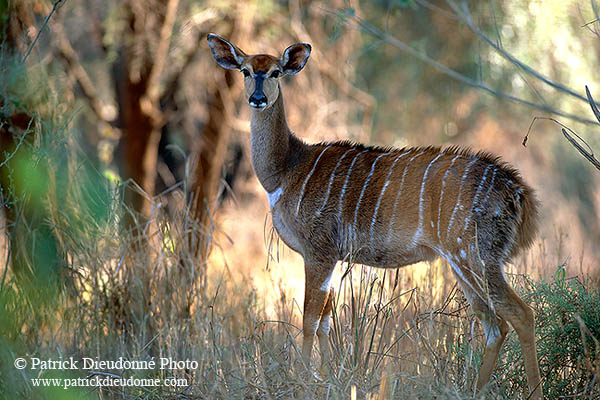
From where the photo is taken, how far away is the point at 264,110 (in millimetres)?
4648

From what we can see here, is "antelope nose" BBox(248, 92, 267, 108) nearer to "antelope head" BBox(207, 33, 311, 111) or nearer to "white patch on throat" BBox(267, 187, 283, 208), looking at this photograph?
"antelope head" BBox(207, 33, 311, 111)

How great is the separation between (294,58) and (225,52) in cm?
44

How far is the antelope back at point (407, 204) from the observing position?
12.6 ft

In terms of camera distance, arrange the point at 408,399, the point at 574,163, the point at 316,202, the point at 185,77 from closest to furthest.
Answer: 1. the point at 408,399
2. the point at 316,202
3. the point at 185,77
4. the point at 574,163

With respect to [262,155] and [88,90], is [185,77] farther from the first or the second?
[262,155]

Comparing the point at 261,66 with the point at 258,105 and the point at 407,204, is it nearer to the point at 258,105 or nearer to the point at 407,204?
the point at 258,105

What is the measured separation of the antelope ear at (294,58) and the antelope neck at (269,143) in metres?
0.25

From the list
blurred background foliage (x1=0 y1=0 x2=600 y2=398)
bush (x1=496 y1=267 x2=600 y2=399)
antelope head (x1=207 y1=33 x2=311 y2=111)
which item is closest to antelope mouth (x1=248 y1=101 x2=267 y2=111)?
antelope head (x1=207 y1=33 x2=311 y2=111)

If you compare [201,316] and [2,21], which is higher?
[2,21]

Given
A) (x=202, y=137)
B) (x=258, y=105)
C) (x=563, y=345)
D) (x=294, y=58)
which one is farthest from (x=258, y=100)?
(x=202, y=137)

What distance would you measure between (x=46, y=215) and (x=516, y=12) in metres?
6.50

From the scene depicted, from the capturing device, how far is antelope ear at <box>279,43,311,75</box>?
15.4 feet

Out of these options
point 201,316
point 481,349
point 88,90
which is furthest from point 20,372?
point 88,90

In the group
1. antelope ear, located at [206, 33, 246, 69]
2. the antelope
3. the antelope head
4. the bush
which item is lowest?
the bush
